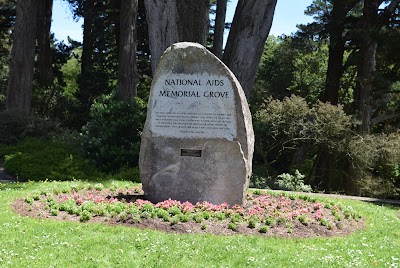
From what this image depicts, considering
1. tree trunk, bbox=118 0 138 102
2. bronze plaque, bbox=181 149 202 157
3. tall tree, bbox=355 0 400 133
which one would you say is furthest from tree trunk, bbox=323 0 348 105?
bronze plaque, bbox=181 149 202 157

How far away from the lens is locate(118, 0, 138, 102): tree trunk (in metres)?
19.2

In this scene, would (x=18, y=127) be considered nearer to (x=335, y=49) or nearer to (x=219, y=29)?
(x=219, y=29)

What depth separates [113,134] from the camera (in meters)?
14.1

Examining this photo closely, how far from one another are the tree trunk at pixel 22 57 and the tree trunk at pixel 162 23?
769 centimetres

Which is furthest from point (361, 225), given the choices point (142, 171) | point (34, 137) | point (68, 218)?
point (34, 137)

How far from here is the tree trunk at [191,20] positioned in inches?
527

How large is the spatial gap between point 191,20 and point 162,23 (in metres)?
0.79

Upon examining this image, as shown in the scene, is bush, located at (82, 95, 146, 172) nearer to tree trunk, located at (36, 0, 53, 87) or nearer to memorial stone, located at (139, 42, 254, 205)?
memorial stone, located at (139, 42, 254, 205)

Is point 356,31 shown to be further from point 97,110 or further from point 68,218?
point 68,218

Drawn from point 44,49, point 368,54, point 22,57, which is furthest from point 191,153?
point 44,49

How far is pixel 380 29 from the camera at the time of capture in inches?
670

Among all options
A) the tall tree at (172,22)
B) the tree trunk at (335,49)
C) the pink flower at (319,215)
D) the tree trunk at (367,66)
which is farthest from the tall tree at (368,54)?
the pink flower at (319,215)

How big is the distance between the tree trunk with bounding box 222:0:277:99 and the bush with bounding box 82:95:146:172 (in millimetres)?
3128

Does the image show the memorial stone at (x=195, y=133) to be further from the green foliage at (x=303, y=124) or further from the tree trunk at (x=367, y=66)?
the tree trunk at (x=367, y=66)
